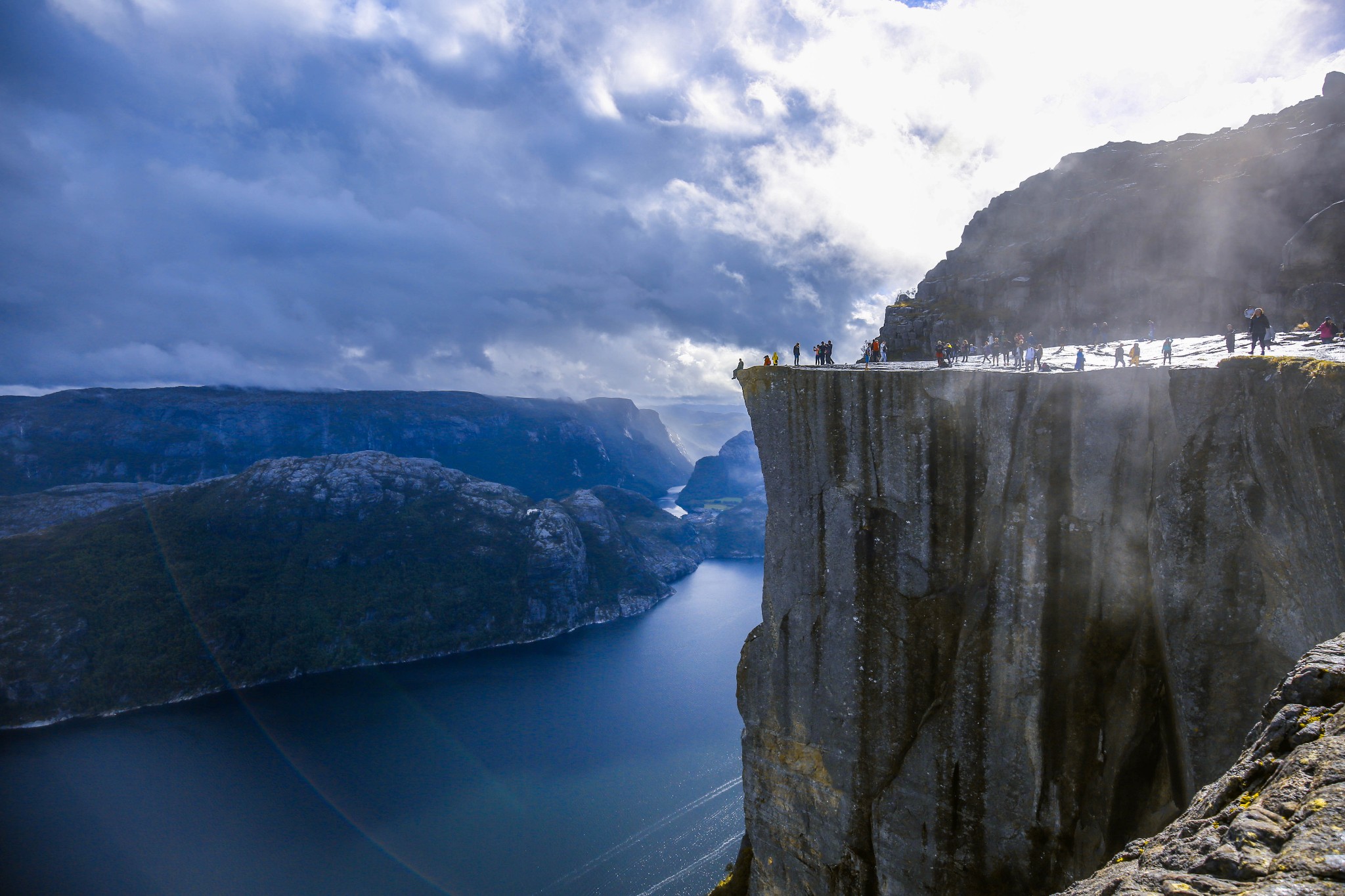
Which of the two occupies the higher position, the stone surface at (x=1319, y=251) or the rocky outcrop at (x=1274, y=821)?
the stone surface at (x=1319, y=251)

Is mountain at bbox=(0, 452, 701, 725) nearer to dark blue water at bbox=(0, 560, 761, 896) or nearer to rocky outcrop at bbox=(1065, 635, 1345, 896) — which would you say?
dark blue water at bbox=(0, 560, 761, 896)

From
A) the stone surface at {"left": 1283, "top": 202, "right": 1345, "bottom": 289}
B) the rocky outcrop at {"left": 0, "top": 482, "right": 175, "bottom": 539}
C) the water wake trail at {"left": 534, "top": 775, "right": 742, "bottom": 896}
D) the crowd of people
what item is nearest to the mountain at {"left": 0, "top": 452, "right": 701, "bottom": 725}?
the rocky outcrop at {"left": 0, "top": 482, "right": 175, "bottom": 539}

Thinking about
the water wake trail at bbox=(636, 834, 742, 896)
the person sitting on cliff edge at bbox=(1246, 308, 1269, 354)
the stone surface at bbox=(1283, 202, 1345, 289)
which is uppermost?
the stone surface at bbox=(1283, 202, 1345, 289)

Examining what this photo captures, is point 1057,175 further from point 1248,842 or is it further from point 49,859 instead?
point 49,859

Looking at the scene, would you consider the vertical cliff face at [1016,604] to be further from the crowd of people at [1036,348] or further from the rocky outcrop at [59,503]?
the rocky outcrop at [59,503]

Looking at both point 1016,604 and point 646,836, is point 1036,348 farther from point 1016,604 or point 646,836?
point 646,836

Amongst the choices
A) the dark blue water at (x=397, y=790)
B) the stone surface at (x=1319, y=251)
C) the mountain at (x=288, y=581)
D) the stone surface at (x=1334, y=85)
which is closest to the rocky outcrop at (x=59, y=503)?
the mountain at (x=288, y=581)

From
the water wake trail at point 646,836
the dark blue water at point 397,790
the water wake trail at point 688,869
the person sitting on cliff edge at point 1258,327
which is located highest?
the person sitting on cliff edge at point 1258,327
